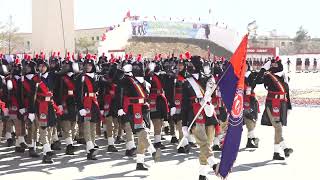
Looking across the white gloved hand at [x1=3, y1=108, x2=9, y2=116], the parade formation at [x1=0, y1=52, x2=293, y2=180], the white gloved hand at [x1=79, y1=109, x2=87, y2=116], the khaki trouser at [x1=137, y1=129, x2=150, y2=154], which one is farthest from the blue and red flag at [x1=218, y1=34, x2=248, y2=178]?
the white gloved hand at [x1=3, y1=108, x2=9, y2=116]

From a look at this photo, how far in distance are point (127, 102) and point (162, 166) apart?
1414mm

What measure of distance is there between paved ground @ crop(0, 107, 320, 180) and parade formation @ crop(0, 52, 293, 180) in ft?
0.85

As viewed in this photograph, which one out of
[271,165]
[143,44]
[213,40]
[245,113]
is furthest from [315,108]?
[213,40]

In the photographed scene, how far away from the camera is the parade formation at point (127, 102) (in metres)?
8.78

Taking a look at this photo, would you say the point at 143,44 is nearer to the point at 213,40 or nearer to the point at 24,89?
the point at 213,40

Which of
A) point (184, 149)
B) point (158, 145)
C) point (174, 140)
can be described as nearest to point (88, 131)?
point (158, 145)

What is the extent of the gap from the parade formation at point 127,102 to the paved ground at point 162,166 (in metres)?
0.26

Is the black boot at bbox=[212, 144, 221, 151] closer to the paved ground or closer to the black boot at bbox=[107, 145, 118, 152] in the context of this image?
the paved ground

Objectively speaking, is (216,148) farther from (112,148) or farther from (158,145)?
(112,148)

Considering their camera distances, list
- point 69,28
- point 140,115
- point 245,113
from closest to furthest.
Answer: point 140,115, point 245,113, point 69,28

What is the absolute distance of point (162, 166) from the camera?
9.96 metres

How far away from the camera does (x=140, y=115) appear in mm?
9562

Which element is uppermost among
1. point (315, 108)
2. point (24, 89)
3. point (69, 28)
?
point (69, 28)

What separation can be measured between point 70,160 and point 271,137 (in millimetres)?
5677
